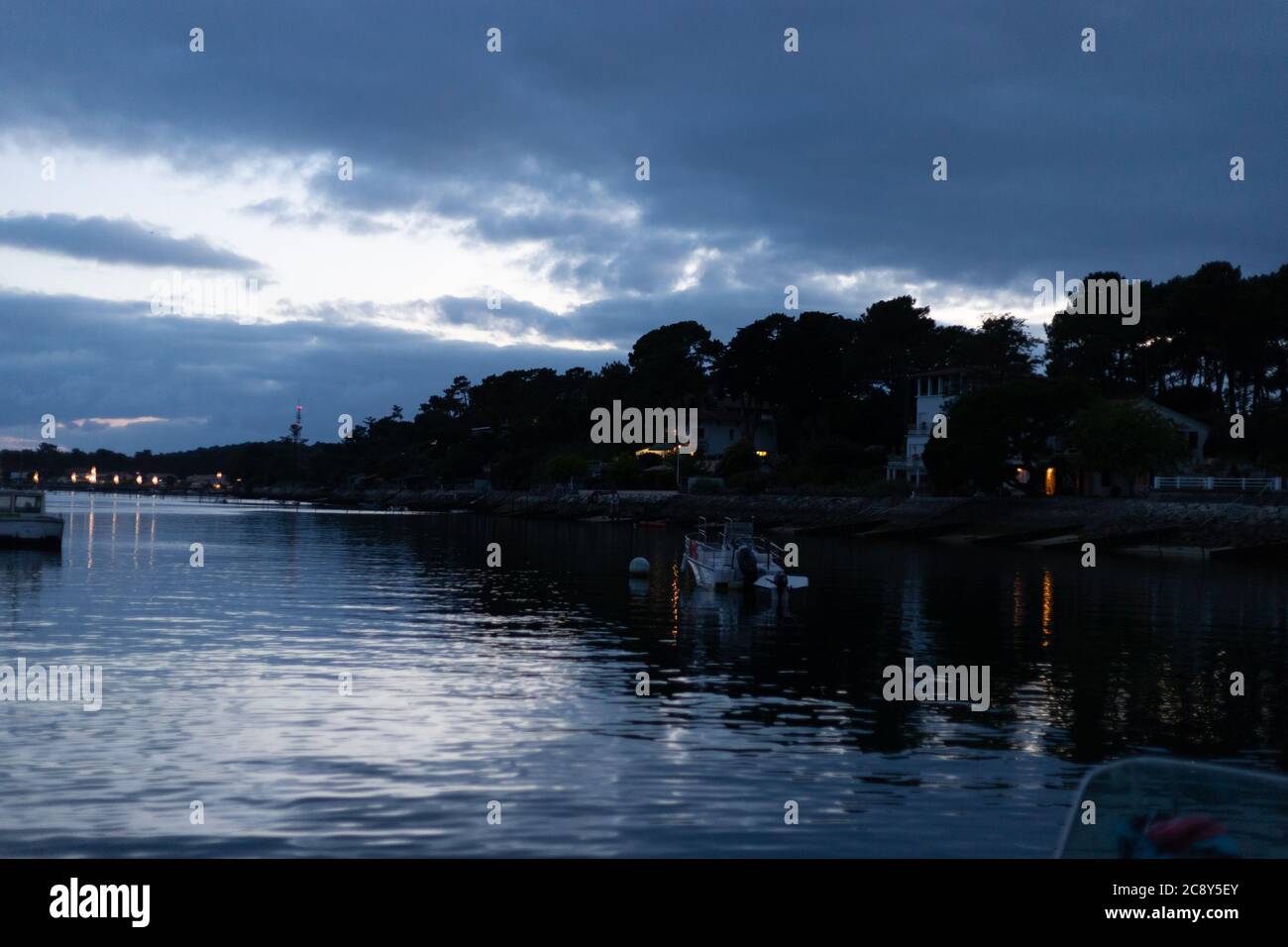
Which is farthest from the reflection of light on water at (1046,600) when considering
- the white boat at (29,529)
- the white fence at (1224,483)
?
the white boat at (29,529)

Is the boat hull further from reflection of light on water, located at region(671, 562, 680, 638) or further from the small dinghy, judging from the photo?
the small dinghy

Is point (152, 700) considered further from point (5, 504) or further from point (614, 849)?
point (5, 504)

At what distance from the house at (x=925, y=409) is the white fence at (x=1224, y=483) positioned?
96.2ft

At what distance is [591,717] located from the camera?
21500mm

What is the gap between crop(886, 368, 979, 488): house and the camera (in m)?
113

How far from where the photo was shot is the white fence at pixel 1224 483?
77.8 m

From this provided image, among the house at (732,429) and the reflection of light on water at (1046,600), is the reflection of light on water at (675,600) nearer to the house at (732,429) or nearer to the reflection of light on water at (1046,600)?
the reflection of light on water at (1046,600)

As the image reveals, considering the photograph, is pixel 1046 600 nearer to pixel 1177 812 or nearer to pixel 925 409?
pixel 1177 812

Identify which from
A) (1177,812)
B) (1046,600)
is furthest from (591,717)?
(1046,600)

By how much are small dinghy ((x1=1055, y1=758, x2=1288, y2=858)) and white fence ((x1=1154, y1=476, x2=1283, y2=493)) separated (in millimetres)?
77206

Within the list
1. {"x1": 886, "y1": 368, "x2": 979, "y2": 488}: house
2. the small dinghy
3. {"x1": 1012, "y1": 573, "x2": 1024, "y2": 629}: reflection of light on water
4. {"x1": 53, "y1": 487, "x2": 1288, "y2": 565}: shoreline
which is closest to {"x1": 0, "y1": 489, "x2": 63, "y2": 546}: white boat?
{"x1": 1012, "y1": 573, "x2": 1024, "y2": 629}: reflection of light on water

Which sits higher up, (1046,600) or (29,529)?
(29,529)

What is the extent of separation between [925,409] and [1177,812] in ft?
372

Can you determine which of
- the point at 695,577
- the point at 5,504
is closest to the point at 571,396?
the point at 5,504
